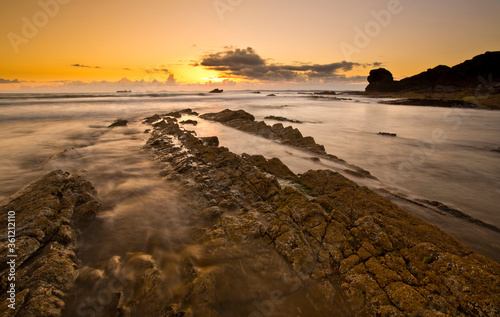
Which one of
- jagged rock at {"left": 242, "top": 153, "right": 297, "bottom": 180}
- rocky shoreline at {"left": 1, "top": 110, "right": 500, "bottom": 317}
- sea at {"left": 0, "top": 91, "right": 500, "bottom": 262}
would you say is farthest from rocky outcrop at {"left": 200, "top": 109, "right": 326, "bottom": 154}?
rocky shoreline at {"left": 1, "top": 110, "right": 500, "bottom": 317}

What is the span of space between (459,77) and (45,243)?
131 meters

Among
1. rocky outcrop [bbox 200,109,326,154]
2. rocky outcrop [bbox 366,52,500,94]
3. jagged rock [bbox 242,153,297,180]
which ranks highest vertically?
rocky outcrop [bbox 366,52,500,94]

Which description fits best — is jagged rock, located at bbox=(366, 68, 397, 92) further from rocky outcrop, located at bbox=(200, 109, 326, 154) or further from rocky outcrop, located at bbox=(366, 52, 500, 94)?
rocky outcrop, located at bbox=(200, 109, 326, 154)

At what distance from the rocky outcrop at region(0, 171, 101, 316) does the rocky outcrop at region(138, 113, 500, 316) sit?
1751mm

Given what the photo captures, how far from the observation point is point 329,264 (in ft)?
12.7

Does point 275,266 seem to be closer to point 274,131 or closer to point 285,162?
point 285,162

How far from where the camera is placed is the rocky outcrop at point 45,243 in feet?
9.74

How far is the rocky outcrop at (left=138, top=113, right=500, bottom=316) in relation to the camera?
308cm

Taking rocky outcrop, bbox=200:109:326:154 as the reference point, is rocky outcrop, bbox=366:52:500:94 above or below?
above

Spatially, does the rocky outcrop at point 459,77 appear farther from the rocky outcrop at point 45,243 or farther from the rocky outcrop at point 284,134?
the rocky outcrop at point 45,243

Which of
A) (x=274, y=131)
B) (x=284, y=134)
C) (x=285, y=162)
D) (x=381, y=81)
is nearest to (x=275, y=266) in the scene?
(x=285, y=162)

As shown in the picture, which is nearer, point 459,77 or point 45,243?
point 45,243

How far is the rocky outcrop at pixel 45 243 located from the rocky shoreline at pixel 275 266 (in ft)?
0.06

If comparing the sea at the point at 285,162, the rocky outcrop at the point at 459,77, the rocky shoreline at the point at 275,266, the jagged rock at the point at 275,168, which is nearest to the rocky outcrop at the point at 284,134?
the sea at the point at 285,162
